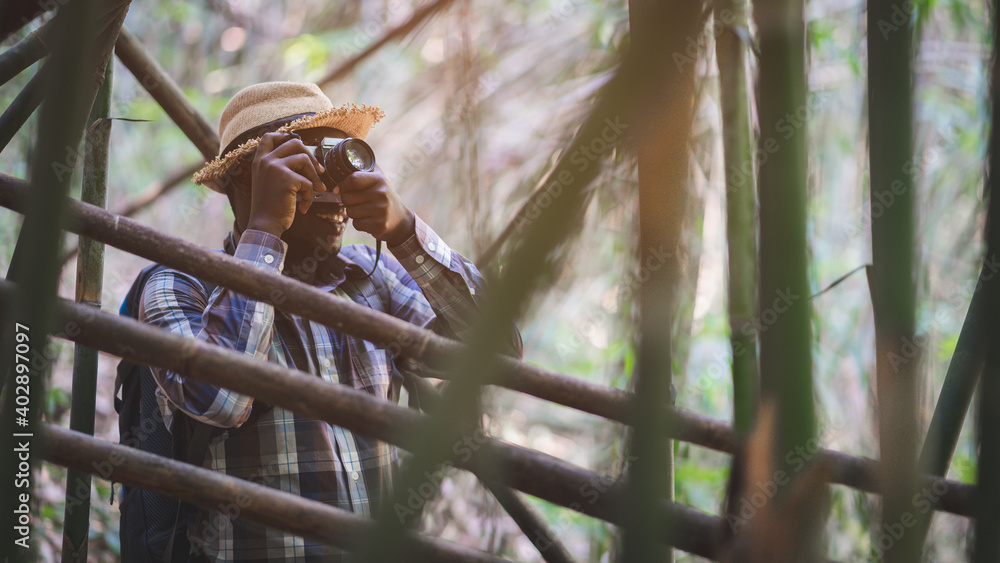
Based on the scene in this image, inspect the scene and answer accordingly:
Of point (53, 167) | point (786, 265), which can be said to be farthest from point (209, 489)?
point (786, 265)

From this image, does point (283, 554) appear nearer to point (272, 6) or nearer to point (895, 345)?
point (895, 345)

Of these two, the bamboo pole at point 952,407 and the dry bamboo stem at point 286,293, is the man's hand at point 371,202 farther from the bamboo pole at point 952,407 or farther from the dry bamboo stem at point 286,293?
the bamboo pole at point 952,407

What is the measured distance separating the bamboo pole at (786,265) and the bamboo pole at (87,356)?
2.72ft

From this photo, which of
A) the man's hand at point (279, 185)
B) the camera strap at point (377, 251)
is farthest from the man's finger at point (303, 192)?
the camera strap at point (377, 251)

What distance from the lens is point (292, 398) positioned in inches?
18.6

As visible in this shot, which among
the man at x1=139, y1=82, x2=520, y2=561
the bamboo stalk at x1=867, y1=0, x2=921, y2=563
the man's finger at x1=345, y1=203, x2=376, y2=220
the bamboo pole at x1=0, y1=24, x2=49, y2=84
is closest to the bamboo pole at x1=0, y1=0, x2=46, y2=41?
the bamboo pole at x1=0, y1=24, x2=49, y2=84

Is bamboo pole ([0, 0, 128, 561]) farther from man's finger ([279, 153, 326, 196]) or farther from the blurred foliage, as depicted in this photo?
the blurred foliage

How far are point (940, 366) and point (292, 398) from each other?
1853mm

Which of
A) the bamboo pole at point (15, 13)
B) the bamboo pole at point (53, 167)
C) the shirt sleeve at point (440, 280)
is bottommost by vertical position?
the bamboo pole at point (53, 167)

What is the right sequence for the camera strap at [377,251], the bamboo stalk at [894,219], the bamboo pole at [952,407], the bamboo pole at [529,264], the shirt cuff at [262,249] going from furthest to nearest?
the camera strap at [377,251] < the shirt cuff at [262,249] < the bamboo pole at [952,407] < the bamboo stalk at [894,219] < the bamboo pole at [529,264]

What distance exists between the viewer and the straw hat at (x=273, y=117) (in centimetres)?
116

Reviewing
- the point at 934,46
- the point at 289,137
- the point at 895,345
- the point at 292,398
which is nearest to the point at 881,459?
the point at 895,345

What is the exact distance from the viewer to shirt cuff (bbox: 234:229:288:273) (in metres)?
1.01

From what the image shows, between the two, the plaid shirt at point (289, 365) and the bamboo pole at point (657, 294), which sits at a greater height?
the plaid shirt at point (289, 365)
